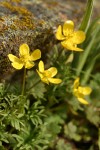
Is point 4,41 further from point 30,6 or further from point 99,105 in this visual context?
point 99,105

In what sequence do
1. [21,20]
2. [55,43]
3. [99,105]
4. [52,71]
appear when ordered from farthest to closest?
[99,105] < [55,43] < [21,20] < [52,71]

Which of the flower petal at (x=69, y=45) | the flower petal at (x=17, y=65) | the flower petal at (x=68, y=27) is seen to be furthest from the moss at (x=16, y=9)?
the flower petal at (x=17, y=65)

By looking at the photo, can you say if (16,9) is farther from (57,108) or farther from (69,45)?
(57,108)

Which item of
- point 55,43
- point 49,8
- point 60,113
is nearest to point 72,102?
point 60,113

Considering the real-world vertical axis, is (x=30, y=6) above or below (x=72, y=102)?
above

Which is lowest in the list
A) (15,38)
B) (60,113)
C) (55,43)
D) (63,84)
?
(60,113)

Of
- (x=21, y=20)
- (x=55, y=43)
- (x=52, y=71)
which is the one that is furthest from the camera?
(x=55, y=43)

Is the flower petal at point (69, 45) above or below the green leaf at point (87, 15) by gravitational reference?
below

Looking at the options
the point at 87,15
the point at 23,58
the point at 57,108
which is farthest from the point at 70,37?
the point at 57,108

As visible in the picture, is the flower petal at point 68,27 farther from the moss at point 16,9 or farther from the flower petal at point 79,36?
the moss at point 16,9
